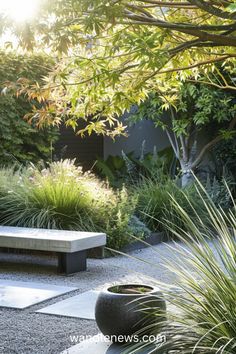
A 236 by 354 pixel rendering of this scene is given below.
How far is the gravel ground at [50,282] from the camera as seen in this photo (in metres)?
5.13

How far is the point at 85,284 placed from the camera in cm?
752

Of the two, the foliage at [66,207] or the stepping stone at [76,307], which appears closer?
the stepping stone at [76,307]

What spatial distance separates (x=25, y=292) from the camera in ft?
22.7

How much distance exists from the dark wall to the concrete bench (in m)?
6.70

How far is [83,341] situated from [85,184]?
18.0 ft

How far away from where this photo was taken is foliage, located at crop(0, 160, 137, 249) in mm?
9625

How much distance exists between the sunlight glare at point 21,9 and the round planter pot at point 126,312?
1948mm

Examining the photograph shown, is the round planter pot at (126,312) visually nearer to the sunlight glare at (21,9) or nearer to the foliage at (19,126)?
the sunlight glare at (21,9)

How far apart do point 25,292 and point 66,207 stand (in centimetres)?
290

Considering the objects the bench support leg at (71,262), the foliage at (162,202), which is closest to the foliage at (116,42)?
the bench support leg at (71,262)

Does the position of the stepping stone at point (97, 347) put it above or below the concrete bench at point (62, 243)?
below

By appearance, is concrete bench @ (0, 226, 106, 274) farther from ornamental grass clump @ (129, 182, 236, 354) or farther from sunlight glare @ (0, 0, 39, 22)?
sunlight glare @ (0, 0, 39, 22)

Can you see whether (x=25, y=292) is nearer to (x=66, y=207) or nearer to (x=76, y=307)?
(x=76, y=307)

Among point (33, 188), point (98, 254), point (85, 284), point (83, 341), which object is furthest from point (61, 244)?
point (83, 341)
